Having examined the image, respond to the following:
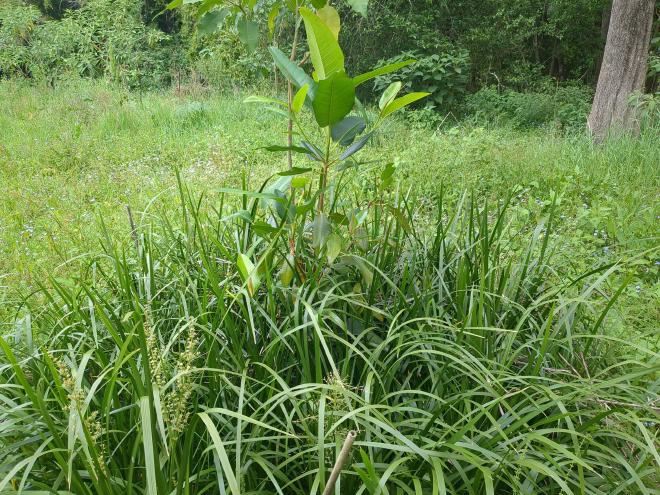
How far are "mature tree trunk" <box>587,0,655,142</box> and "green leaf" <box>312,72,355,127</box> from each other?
255 inches

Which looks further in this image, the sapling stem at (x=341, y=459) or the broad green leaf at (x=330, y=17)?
the broad green leaf at (x=330, y=17)

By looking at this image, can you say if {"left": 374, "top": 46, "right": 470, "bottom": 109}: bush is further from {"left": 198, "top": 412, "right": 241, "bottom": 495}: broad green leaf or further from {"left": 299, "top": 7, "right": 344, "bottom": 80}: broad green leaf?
{"left": 198, "top": 412, "right": 241, "bottom": 495}: broad green leaf

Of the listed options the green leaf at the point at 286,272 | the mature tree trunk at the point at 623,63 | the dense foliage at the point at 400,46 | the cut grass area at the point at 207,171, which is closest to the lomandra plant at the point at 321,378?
the green leaf at the point at 286,272

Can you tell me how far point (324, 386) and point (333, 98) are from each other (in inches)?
30.2

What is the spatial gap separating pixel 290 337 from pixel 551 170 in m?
4.68

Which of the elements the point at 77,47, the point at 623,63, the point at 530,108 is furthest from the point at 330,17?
the point at 77,47

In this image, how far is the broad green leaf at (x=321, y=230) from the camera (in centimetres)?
176

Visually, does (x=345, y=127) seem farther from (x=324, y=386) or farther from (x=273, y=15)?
(x=324, y=386)

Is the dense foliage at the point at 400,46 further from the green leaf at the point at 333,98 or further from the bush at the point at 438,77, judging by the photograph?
the green leaf at the point at 333,98

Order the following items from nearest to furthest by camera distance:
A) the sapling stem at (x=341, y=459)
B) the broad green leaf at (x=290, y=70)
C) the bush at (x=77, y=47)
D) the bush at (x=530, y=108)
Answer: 1. the sapling stem at (x=341, y=459)
2. the broad green leaf at (x=290, y=70)
3. the bush at (x=530, y=108)
4. the bush at (x=77, y=47)

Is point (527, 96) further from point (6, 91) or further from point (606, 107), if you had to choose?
point (6, 91)

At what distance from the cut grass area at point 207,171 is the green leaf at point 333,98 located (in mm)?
1477

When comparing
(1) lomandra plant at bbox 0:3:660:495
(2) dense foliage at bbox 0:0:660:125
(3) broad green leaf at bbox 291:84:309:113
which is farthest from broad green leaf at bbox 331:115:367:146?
(2) dense foliage at bbox 0:0:660:125

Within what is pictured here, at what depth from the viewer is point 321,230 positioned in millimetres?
1770
